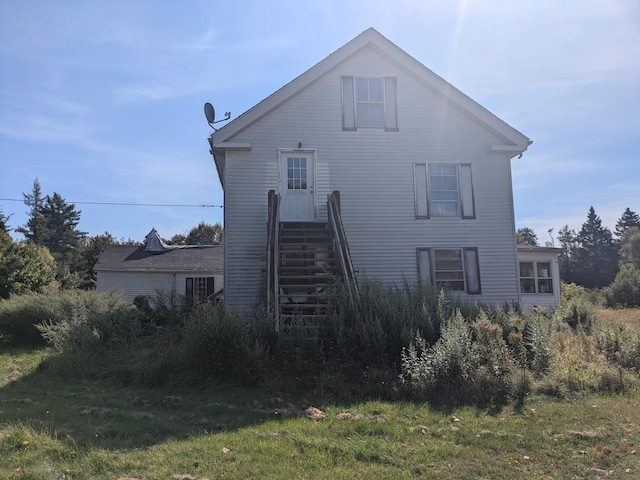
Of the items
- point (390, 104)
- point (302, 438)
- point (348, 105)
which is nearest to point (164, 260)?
point (348, 105)

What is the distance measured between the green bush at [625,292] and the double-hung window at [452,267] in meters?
29.9

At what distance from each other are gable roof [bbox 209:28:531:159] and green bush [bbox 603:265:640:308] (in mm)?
29750

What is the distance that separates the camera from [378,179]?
14.4m

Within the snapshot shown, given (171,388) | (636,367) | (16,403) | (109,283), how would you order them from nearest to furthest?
(16,403) → (171,388) → (636,367) → (109,283)

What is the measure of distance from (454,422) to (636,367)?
4.74 meters

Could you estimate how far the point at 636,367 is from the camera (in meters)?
9.03

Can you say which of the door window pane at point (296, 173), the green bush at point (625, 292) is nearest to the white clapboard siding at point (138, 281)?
the door window pane at point (296, 173)

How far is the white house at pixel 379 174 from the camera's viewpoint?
45.4 ft

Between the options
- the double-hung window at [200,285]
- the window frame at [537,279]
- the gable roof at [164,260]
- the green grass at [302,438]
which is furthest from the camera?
the double-hung window at [200,285]

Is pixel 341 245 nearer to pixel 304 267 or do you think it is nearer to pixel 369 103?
pixel 304 267

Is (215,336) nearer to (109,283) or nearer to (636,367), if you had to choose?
(636,367)

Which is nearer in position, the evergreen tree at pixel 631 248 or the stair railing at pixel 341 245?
the stair railing at pixel 341 245

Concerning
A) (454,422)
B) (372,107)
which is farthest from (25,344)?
(454,422)

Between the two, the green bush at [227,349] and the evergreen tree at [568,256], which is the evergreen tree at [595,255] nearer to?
the evergreen tree at [568,256]
